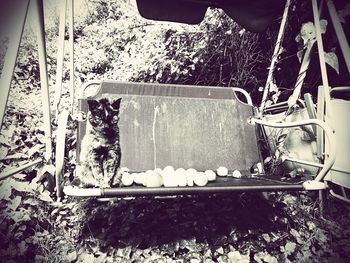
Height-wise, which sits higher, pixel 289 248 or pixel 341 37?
pixel 341 37

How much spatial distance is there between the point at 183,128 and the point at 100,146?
0.82 meters

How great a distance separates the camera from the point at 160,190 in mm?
1537

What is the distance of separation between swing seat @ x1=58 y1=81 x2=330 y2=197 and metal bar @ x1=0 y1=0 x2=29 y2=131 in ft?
3.05

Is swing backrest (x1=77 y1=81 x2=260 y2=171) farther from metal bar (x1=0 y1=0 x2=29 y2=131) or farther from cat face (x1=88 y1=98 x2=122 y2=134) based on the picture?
metal bar (x1=0 y1=0 x2=29 y2=131)

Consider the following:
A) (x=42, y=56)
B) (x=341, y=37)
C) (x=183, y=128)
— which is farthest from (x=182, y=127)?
(x=341, y=37)

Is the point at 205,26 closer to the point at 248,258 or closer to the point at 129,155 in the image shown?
the point at 129,155

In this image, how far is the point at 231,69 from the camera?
Answer: 356cm

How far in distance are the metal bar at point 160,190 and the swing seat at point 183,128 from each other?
0.44 metres

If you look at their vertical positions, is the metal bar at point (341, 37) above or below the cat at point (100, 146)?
above

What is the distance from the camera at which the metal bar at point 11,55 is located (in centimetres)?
110

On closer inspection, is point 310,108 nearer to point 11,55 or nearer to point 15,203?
point 11,55

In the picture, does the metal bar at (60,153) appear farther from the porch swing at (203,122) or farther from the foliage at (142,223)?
the foliage at (142,223)

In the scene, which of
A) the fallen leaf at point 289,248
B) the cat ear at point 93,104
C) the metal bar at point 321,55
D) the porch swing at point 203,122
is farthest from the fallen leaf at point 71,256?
the metal bar at point 321,55

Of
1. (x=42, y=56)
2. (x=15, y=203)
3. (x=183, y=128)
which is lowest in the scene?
(x=15, y=203)
